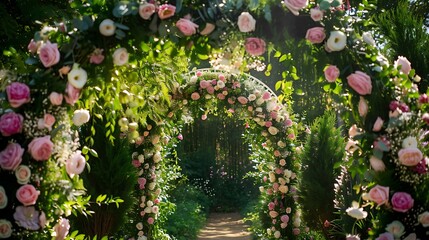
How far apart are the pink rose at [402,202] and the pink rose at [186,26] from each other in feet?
4.13

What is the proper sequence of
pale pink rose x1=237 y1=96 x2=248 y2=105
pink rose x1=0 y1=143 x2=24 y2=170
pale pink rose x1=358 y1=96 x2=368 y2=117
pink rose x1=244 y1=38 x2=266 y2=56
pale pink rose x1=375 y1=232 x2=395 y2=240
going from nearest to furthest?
1. pink rose x1=0 y1=143 x2=24 y2=170
2. pale pink rose x1=375 y1=232 x2=395 y2=240
3. pale pink rose x1=358 y1=96 x2=368 y2=117
4. pink rose x1=244 y1=38 x2=266 y2=56
5. pale pink rose x1=237 y1=96 x2=248 y2=105

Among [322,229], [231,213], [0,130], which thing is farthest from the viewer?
[231,213]

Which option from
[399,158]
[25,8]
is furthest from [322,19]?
[25,8]

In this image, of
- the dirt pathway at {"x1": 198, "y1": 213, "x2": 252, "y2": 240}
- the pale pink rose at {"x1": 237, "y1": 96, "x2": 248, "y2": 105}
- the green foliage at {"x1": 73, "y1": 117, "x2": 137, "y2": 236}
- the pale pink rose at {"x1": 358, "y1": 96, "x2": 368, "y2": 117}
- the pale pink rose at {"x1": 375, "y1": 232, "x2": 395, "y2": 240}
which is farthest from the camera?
the dirt pathway at {"x1": 198, "y1": 213, "x2": 252, "y2": 240}

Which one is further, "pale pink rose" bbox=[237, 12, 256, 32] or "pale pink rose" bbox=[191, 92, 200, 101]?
"pale pink rose" bbox=[191, 92, 200, 101]

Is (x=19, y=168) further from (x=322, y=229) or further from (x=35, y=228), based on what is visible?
(x=322, y=229)

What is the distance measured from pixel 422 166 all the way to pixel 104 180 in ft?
12.4

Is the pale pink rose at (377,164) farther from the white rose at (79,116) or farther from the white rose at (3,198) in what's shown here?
the white rose at (3,198)

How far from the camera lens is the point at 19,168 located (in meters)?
2.58

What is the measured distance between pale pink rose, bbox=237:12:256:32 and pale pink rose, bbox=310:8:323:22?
301 mm

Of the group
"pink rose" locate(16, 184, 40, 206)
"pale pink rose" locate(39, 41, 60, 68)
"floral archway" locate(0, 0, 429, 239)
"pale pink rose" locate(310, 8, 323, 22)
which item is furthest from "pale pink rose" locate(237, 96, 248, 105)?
"pink rose" locate(16, 184, 40, 206)

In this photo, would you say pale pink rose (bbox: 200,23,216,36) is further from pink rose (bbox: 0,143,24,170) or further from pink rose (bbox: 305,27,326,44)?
pink rose (bbox: 0,143,24,170)

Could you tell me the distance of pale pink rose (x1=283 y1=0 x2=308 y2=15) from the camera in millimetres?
2720

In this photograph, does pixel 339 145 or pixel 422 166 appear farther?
pixel 339 145
